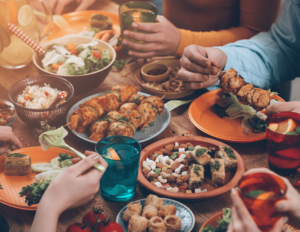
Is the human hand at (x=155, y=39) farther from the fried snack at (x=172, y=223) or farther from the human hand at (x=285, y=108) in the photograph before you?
the fried snack at (x=172, y=223)

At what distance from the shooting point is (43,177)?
154cm

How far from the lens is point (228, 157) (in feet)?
5.36

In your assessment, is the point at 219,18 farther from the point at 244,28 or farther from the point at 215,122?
the point at 215,122

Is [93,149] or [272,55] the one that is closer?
[93,149]

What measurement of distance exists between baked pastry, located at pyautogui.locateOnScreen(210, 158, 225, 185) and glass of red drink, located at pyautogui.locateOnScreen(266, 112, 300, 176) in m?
0.29

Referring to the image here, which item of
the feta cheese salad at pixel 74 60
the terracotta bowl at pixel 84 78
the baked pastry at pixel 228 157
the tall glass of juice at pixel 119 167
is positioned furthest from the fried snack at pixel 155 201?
the feta cheese salad at pixel 74 60

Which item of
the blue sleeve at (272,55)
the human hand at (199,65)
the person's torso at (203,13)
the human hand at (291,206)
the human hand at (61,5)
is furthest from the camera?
the human hand at (61,5)

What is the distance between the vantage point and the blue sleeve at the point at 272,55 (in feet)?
7.97

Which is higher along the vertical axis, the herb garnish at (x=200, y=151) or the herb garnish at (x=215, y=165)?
the herb garnish at (x=200, y=151)

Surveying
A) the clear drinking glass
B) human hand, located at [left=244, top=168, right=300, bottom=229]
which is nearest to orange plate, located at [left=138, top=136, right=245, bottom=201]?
human hand, located at [left=244, top=168, right=300, bottom=229]

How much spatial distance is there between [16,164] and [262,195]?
1.29 meters

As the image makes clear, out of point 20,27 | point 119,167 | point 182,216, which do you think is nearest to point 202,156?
point 182,216

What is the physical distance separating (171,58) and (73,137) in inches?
49.7

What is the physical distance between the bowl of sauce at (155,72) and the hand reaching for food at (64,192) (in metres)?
1.31
